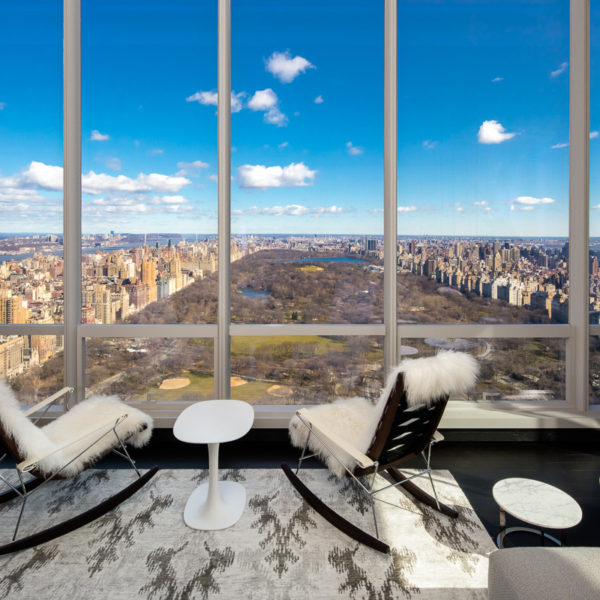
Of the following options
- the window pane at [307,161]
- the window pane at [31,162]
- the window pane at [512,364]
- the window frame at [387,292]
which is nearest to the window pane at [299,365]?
the window frame at [387,292]

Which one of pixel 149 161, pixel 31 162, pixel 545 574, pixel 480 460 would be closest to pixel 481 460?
pixel 480 460

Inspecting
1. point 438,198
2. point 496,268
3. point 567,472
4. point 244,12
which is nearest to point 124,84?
point 244,12

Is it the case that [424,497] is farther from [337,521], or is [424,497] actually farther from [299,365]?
[299,365]

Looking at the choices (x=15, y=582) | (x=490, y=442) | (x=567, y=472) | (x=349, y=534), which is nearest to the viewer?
(x=15, y=582)

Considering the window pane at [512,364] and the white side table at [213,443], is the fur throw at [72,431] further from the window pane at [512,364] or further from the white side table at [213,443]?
the window pane at [512,364]

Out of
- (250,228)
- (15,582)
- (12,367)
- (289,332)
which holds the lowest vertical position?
(15,582)

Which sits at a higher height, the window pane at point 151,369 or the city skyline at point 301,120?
the city skyline at point 301,120

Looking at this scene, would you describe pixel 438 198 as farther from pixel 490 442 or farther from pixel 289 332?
pixel 490 442
